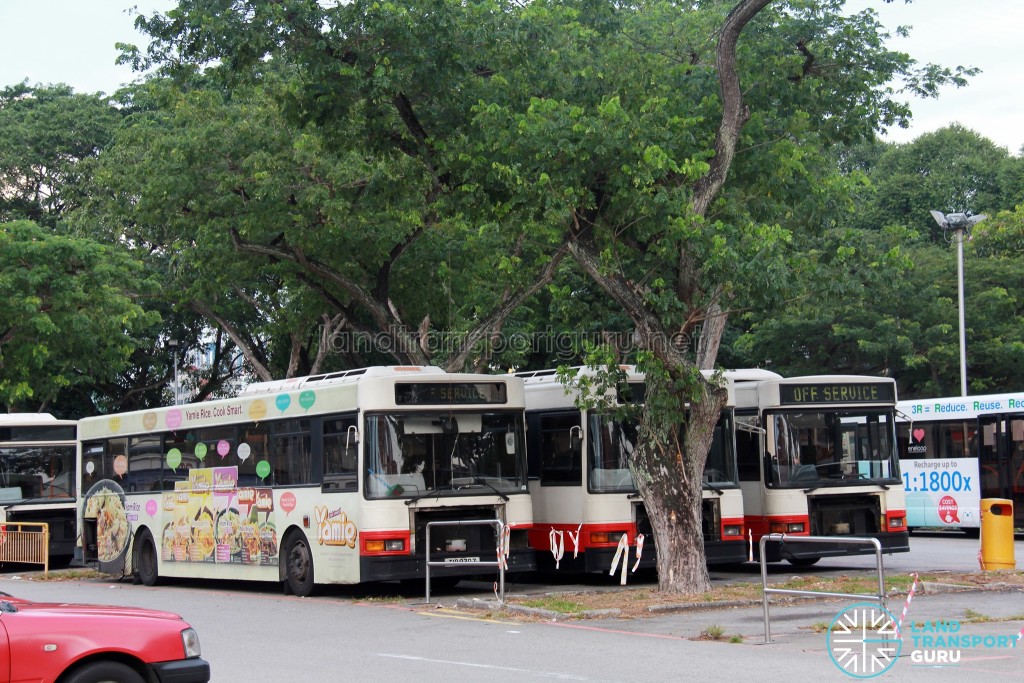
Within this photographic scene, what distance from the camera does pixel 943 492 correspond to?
1133 inches

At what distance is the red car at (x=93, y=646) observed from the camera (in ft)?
23.9

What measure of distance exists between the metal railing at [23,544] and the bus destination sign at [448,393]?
10407mm

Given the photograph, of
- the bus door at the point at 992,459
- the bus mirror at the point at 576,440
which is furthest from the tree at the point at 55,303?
the bus door at the point at 992,459

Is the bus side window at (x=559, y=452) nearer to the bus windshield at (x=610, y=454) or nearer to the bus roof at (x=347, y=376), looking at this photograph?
the bus windshield at (x=610, y=454)

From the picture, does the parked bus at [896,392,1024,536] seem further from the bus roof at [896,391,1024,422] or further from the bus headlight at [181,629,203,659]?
the bus headlight at [181,629,203,659]

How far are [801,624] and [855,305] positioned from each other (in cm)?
2682

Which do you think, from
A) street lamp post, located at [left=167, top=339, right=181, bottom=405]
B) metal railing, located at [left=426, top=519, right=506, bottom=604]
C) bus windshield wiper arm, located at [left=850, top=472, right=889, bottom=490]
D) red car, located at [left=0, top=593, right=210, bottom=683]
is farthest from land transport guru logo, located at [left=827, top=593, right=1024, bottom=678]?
street lamp post, located at [left=167, top=339, right=181, bottom=405]

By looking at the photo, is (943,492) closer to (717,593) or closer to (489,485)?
(717,593)

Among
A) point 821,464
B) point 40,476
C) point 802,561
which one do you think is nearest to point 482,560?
point 821,464

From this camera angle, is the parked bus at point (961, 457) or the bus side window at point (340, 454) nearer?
the bus side window at point (340, 454)

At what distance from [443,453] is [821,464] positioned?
619 cm

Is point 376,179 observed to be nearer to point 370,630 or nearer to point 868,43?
point 868,43

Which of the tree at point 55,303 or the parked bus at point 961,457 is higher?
the tree at point 55,303

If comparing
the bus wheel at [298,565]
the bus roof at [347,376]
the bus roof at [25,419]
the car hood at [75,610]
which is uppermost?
the bus roof at [347,376]
